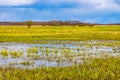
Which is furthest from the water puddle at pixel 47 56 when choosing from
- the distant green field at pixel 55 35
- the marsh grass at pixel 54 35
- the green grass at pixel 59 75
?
the distant green field at pixel 55 35

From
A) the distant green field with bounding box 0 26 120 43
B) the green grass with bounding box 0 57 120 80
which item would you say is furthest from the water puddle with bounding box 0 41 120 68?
the distant green field with bounding box 0 26 120 43

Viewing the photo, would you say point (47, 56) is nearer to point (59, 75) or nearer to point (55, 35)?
point (59, 75)

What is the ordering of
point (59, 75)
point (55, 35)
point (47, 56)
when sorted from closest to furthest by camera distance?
point (59, 75) < point (47, 56) < point (55, 35)

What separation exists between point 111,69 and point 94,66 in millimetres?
1676

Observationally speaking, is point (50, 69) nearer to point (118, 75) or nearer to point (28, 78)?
point (28, 78)

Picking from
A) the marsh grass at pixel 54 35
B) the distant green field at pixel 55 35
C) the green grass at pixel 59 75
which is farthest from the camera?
the distant green field at pixel 55 35

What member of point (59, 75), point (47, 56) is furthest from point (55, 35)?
point (59, 75)

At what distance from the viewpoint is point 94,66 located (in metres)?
18.9

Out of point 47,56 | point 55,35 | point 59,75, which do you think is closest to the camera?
point 59,75

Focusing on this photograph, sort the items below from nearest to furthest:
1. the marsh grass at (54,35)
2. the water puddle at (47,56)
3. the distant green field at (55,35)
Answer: the water puddle at (47,56)
the marsh grass at (54,35)
the distant green field at (55,35)

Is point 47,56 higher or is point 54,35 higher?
point 54,35

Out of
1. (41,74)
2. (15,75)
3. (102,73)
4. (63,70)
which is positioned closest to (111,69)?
(102,73)

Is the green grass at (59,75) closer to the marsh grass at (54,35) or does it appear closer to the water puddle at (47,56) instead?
the water puddle at (47,56)

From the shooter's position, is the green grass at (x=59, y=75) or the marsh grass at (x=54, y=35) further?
the marsh grass at (x=54, y=35)
